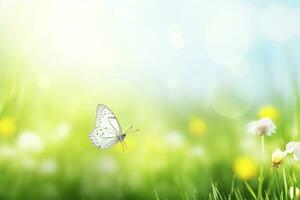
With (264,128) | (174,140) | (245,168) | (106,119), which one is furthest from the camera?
(174,140)

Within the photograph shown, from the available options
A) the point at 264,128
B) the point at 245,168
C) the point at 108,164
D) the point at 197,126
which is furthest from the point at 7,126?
the point at 264,128

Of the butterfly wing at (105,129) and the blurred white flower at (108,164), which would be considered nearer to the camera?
the butterfly wing at (105,129)

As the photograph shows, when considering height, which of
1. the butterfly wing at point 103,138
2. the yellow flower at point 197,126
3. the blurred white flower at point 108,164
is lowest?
the blurred white flower at point 108,164

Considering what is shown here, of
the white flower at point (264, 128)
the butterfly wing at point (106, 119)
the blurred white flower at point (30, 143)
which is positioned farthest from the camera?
the blurred white flower at point (30, 143)

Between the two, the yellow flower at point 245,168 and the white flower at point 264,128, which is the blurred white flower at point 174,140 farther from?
the white flower at point 264,128

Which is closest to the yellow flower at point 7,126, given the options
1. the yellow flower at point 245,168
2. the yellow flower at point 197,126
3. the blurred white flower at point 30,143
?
the blurred white flower at point 30,143

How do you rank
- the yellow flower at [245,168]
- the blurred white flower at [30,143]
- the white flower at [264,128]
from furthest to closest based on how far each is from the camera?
the blurred white flower at [30,143]
the yellow flower at [245,168]
the white flower at [264,128]

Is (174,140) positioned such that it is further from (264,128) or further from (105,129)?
(264,128)

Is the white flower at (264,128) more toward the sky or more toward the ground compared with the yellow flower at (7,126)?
more toward the ground

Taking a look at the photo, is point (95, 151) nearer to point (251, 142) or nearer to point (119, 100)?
point (119, 100)
